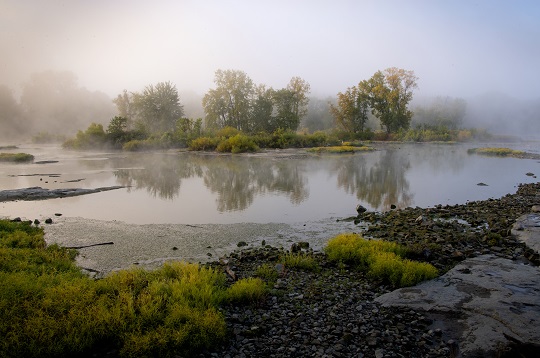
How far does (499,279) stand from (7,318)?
7610 millimetres

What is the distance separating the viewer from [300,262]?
7242mm

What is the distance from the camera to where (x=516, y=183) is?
18.8 metres

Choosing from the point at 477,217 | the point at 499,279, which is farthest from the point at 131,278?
the point at 477,217

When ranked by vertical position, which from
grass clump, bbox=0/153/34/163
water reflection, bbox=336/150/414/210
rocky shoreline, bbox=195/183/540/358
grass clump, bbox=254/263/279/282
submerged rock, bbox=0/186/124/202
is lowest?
rocky shoreline, bbox=195/183/540/358

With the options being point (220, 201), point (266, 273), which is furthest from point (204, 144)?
point (266, 273)

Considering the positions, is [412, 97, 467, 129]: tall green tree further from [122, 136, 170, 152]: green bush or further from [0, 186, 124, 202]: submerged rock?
[0, 186, 124, 202]: submerged rock

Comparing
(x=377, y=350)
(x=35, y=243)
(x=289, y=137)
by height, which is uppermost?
(x=289, y=137)

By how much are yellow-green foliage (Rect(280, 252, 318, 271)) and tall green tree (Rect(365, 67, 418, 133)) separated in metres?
60.0

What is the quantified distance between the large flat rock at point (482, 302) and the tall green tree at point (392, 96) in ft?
195

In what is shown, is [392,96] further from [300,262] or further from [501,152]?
[300,262]

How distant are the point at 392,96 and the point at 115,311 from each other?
6414cm

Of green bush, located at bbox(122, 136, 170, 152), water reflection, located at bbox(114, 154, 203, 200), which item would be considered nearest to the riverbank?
water reflection, located at bbox(114, 154, 203, 200)

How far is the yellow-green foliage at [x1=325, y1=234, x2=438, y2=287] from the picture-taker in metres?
6.47

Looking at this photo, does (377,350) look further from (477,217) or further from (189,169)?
(189,169)
